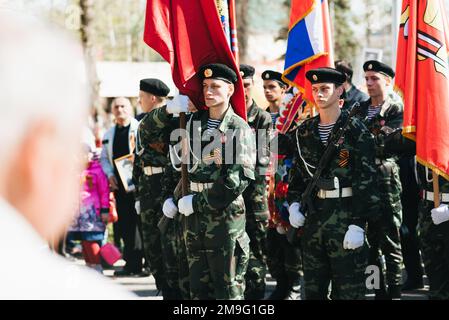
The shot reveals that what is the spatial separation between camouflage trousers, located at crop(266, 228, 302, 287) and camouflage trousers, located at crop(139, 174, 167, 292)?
1.05 m

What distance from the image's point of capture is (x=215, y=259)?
6000mm

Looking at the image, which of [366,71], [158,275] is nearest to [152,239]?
[158,275]

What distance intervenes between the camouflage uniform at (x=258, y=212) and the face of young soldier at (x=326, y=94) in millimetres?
1128

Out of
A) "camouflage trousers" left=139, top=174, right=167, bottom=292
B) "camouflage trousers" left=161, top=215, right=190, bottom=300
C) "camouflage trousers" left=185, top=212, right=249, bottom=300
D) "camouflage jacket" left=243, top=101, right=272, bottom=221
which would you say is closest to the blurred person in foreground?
"camouflage trousers" left=185, top=212, right=249, bottom=300

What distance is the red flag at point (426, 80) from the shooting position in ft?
21.2

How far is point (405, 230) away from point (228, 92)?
3.17 m

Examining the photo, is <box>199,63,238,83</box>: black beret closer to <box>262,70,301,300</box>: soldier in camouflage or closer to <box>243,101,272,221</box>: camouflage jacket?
<box>243,101,272,221</box>: camouflage jacket

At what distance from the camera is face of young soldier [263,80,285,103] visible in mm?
8812

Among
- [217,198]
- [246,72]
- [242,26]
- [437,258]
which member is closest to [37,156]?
[217,198]

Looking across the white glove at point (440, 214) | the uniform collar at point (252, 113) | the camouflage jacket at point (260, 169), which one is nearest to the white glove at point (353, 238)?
the white glove at point (440, 214)

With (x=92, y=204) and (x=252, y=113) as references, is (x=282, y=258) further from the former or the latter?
(x=92, y=204)

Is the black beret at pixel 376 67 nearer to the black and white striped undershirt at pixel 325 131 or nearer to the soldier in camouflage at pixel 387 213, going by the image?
the soldier in camouflage at pixel 387 213

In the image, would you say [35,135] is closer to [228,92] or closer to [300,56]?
[228,92]

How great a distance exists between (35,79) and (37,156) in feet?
0.43
